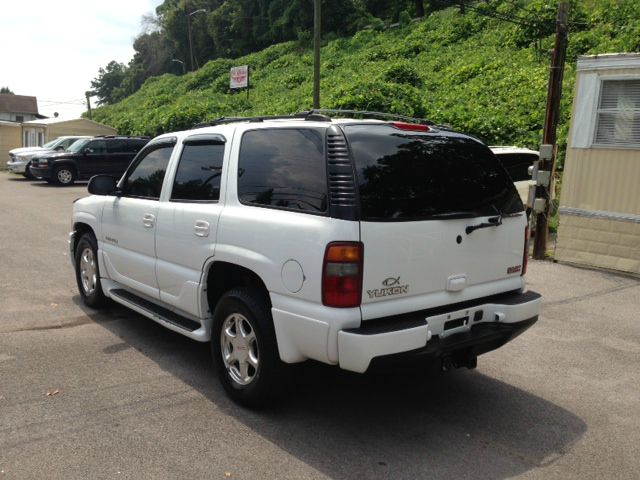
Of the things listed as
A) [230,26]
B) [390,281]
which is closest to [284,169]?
[390,281]

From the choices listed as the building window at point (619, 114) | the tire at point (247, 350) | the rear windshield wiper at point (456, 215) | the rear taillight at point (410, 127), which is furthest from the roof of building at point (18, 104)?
the rear windshield wiper at point (456, 215)

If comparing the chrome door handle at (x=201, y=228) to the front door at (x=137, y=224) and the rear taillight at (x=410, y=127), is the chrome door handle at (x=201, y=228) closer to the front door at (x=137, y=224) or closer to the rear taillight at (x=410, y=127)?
the front door at (x=137, y=224)

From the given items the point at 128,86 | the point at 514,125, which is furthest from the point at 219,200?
the point at 128,86

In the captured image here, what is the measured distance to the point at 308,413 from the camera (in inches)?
160

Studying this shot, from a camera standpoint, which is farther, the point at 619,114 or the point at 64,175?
the point at 64,175

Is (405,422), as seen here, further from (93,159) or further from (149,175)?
(93,159)

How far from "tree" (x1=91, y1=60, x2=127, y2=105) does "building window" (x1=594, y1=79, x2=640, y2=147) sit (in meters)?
102

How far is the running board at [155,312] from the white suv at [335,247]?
0.10 feet

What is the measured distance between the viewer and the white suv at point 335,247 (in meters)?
3.42

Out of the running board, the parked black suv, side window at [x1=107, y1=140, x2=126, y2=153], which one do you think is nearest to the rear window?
the running board

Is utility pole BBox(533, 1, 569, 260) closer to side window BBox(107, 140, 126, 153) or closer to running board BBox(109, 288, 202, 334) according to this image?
running board BBox(109, 288, 202, 334)

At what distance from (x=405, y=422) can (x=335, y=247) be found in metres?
1.38

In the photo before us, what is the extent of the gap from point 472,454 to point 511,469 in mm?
238

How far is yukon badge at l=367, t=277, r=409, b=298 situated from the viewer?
346 centimetres
